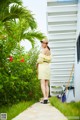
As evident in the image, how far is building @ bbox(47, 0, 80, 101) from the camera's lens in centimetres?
1143

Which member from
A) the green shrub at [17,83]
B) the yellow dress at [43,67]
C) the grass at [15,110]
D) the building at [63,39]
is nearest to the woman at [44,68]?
the yellow dress at [43,67]

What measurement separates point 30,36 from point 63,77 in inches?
149

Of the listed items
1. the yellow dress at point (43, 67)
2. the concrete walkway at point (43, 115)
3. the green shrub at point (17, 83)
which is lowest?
the green shrub at point (17, 83)

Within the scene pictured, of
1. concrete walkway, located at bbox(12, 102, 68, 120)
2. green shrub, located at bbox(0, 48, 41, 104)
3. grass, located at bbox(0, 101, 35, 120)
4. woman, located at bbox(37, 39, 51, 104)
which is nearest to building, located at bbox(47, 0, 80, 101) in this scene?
woman, located at bbox(37, 39, 51, 104)

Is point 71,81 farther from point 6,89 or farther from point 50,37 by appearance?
point 6,89

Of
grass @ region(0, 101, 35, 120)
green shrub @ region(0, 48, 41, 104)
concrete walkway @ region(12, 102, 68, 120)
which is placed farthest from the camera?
green shrub @ region(0, 48, 41, 104)

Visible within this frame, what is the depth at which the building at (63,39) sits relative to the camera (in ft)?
37.5

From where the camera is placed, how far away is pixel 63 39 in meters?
13.3

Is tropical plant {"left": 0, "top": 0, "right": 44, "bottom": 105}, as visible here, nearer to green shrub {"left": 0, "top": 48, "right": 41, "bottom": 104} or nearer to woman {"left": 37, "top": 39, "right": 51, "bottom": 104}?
green shrub {"left": 0, "top": 48, "right": 41, "bottom": 104}

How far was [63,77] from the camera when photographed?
15172mm

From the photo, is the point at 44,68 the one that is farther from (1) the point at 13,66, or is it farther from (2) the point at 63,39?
(2) the point at 63,39

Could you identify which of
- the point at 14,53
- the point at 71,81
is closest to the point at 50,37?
the point at 14,53

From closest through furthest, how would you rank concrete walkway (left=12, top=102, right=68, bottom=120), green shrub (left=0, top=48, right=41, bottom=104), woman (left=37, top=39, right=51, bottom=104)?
concrete walkway (left=12, top=102, right=68, bottom=120) → woman (left=37, top=39, right=51, bottom=104) → green shrub (left=0, top=48, right=41, bottom=104)

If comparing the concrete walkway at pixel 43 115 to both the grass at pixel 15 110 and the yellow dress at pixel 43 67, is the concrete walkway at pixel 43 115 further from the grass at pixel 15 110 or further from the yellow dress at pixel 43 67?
the yellow dress at pixel 43 67
